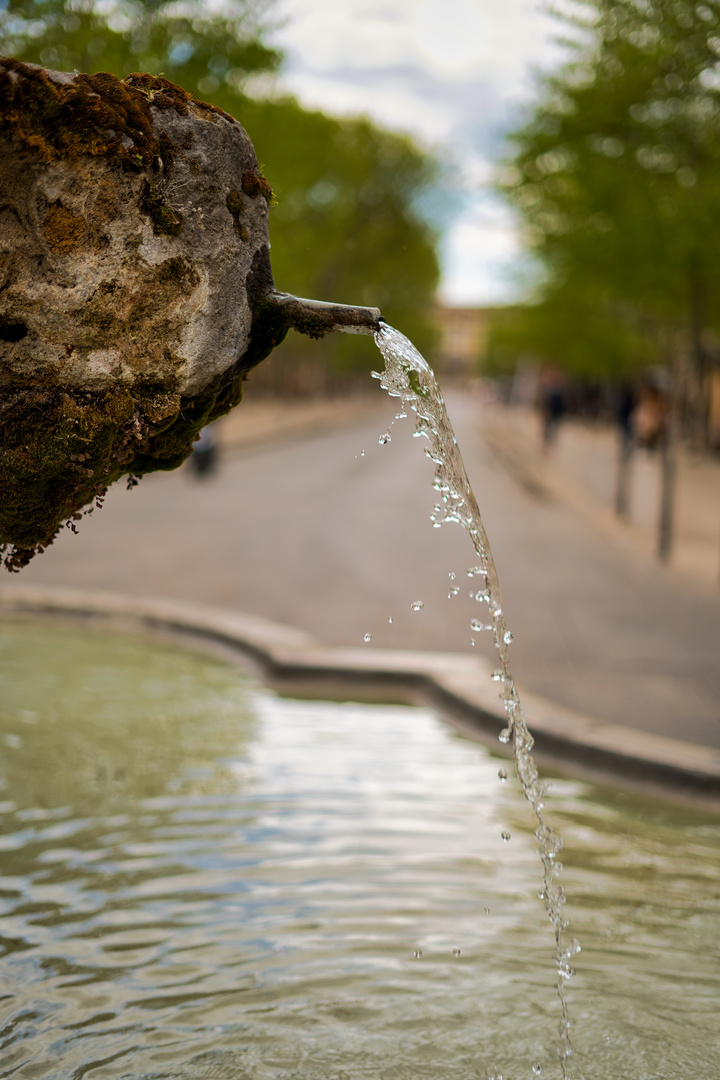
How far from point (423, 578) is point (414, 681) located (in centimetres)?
397

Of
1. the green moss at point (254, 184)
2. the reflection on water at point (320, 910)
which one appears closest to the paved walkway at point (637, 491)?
the reflection on water at point (320, 910)

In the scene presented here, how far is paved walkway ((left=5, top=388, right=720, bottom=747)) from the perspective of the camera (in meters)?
7.20

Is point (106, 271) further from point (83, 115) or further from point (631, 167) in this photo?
point (631, 167)

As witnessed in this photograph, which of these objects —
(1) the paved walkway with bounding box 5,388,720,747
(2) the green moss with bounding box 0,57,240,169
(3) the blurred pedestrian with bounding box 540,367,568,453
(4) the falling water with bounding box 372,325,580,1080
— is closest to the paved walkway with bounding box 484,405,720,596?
(1) the paved walkway with bounding box 5,388,720,747

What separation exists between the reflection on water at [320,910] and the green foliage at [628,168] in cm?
913

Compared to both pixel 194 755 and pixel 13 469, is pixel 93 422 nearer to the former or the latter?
pixel 13 469

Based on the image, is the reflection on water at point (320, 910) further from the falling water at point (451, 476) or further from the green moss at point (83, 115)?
the green moss at point (83, 115)

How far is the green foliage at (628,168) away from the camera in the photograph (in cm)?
1655

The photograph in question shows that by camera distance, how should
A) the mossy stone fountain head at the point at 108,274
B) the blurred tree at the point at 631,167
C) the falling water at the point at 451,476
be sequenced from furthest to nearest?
the blurred tree at the point at 631,167 < the falling water at the point at 451,476 < the mossy stone fountain head at the point at 108,274

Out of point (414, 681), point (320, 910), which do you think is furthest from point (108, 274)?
A: point (414, 681)

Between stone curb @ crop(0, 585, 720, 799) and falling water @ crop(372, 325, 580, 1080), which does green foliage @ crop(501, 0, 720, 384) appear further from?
falling water @ crop(372, 325, 580, 1080)

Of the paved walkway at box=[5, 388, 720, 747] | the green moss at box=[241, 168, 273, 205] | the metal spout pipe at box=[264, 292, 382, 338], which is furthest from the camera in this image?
the paved walkway at box=[5, 388, 720, 747]

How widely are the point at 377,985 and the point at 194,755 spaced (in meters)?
2.23

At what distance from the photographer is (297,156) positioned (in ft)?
100
